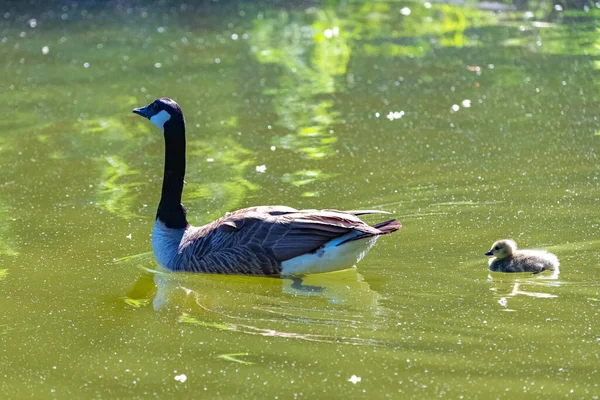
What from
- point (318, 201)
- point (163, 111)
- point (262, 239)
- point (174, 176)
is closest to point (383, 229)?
point (262, 239)

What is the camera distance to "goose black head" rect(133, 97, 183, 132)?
26.0 feet

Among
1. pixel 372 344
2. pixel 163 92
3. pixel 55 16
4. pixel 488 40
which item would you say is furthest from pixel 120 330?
pixel 55 16

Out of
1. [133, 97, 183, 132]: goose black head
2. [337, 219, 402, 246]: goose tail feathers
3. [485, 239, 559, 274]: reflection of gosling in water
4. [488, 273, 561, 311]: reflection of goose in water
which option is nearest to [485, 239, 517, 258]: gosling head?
[485, 239, 559, 274]: reflection of gosling in water

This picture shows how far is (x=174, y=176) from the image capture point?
803cm

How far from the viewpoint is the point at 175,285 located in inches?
287

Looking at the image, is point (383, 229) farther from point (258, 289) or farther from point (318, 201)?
point (318, 201)

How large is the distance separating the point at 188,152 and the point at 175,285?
349cm

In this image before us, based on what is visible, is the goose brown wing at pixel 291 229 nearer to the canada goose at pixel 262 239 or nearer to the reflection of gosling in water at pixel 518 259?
the canada goose at pixel 262 239

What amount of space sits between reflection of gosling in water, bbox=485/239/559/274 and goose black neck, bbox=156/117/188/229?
2.48m

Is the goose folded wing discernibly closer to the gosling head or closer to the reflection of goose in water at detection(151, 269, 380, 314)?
the reflection of goose in water at detection(151, 269, 380, 314)

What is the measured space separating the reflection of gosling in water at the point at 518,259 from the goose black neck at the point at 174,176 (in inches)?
97.7

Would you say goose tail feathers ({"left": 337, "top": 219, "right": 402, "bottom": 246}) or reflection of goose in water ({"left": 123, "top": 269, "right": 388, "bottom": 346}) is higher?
goose tail feathers ({"left": 337, "top": 219, "right": 402, "bottom": 246})

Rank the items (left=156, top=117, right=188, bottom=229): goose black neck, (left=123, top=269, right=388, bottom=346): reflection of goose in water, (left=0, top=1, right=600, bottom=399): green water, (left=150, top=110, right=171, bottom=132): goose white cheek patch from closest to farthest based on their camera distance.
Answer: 1. (left=0, top=1, right=600, bottom=399): green water
2. (left=123, top=269, right=388, bottom=346): reflection of goose in water
3. (left=156, top=117, right=188, bottom=229): goose black neck
4. (left=150, top=110, right=171, bottom=132): goose white cheek patch

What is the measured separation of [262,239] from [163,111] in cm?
146
